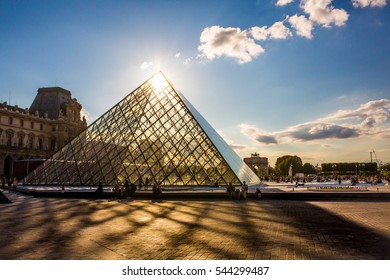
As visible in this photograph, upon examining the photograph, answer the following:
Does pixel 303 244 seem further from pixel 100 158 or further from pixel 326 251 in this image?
pixel 100 158

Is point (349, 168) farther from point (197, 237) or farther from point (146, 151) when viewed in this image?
point (197, 237)

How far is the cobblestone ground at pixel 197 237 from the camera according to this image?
5.49 metres

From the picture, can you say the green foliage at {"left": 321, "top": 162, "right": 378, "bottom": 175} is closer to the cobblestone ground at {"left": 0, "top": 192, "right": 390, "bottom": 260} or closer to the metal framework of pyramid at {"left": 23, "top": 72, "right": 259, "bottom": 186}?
the metal framework of pyramid at {"left": 23, "top": 72, "right": 259, "bottom": 186}

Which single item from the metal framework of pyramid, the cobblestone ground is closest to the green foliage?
the metal framework of pyramid

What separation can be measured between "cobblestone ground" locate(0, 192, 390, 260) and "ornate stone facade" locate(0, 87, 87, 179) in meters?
39.2

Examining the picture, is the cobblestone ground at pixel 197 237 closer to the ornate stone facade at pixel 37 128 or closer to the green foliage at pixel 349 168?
the ornate stone facade at pixel 37 128

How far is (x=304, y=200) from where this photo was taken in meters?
16.9

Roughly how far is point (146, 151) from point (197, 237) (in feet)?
57.9

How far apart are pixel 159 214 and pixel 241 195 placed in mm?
7518

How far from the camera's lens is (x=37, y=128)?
66.2 meters

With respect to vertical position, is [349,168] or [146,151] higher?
[349,168]

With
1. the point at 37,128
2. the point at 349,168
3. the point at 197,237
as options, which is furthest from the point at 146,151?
the point at 349,168

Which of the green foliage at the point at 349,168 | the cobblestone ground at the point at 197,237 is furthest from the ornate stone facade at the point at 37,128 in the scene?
the green foliage at the point at 349,168

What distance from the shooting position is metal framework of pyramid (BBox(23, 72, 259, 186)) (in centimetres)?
2292
